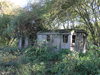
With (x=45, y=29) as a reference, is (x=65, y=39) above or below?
below

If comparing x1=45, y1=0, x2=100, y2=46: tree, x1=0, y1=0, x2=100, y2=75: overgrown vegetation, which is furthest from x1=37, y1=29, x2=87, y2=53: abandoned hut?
x1=45, y1=0, x2=100, y2=46: tree

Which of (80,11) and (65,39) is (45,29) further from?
(80,11)

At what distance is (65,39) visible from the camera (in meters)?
17.6

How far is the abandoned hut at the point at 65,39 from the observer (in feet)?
56.4

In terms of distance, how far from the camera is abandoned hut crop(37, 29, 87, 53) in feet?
56.4

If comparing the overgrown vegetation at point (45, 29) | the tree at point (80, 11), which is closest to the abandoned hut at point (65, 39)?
the overgrown vegetation at point (45, 29)

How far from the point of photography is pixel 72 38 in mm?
17953

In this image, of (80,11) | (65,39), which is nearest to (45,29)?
(65,39)

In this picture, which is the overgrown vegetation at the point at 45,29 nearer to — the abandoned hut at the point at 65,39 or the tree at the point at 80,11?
the tree at the point at 80,11

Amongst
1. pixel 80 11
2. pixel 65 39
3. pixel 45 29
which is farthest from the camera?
pixel 45 29

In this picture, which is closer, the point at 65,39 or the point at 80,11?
the point at 80,11

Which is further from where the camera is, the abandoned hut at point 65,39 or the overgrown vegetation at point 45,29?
the abandoned hut at point 65,39

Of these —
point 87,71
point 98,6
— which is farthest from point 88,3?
point 87,71

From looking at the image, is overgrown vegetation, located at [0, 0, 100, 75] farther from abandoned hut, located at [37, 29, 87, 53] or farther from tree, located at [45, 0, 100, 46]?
abandoned hut, located at [37, 29, 87, 53]
